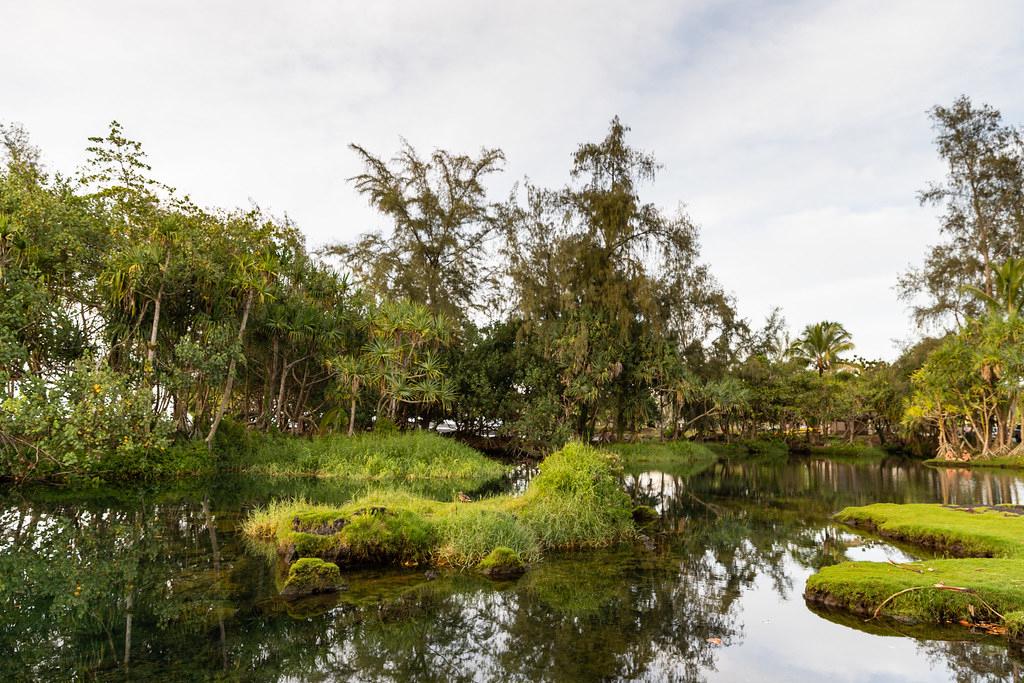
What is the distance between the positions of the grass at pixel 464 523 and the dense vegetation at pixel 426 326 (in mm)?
11000

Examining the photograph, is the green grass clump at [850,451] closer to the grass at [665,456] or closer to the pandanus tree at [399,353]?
the grass at [665,456]

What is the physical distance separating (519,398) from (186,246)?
20207mm

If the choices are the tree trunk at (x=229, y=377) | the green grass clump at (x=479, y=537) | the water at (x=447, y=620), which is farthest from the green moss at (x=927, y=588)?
the tree trunk at (x=229, y=377)

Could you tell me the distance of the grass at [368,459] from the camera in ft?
78.6

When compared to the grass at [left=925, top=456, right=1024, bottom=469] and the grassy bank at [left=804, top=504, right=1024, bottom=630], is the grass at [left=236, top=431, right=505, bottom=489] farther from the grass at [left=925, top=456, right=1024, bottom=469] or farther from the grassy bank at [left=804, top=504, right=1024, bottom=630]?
the grass at [left=925, top=456, right=1024, bottom=469]

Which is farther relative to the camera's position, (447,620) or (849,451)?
(849,451)

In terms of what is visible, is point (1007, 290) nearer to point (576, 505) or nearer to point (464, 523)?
point (576, 505)

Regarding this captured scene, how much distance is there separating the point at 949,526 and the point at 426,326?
21104 mm

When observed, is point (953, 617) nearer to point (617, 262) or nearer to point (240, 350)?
point (240, 350)

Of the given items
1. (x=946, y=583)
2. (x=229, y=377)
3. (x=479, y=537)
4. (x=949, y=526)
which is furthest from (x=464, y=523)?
(x=229, y=377)

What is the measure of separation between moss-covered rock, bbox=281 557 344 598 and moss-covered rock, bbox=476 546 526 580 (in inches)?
95.2

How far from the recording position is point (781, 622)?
837 centimetres

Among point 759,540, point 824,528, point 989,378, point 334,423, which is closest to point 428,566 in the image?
point 759,540

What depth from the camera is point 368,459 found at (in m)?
24.5
